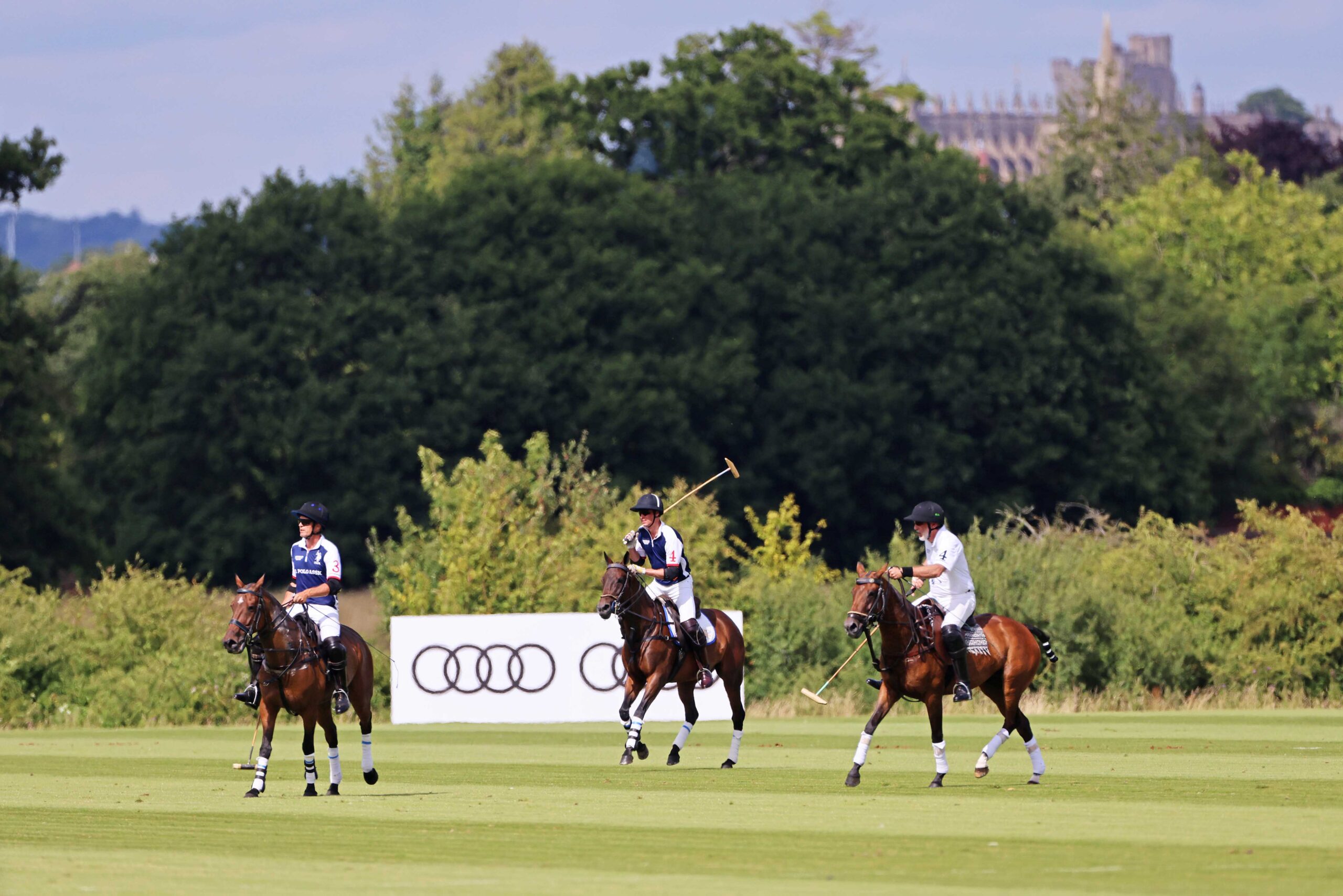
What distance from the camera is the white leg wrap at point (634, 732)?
19.2m

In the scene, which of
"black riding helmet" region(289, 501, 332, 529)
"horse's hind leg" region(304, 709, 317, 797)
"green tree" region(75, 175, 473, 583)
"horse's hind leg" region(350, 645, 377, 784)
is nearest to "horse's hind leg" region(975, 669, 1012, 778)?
"horse's hind leg" region(350, 645, 377, 784)

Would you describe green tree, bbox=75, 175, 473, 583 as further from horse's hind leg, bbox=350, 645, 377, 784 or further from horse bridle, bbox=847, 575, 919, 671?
horse bridle, bbox=847, 575, 919, 671

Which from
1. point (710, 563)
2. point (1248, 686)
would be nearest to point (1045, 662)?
point (1248, 686)

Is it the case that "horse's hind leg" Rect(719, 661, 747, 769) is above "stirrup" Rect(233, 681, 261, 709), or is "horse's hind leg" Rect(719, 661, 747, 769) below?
below

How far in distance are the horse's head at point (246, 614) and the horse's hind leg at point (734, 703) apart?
16.9 ft

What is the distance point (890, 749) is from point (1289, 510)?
12.7 metres

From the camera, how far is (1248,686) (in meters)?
31.6

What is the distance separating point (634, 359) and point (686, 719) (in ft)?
121

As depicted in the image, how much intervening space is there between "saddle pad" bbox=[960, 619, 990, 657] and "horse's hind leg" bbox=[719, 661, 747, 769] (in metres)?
3.09

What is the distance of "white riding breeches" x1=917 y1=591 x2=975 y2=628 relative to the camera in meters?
16.6

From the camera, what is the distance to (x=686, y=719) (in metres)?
19.7

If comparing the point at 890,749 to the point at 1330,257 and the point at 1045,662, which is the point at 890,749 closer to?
the point at 1045,662

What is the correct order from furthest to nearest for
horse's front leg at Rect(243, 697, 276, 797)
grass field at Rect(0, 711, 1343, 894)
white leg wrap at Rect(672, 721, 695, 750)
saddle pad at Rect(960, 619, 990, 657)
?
white leg wrap at Rect(672, 721, 695, 750) < saddle pad at Rect(960, 619, 990, 657) < horse's front leg at Rect(243, 697, 276, 797) < grass field at Rect(0, 711, 1343, 894)

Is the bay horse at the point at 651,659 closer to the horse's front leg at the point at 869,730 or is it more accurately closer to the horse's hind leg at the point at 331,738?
the horse's front leg at the point at 869,730
